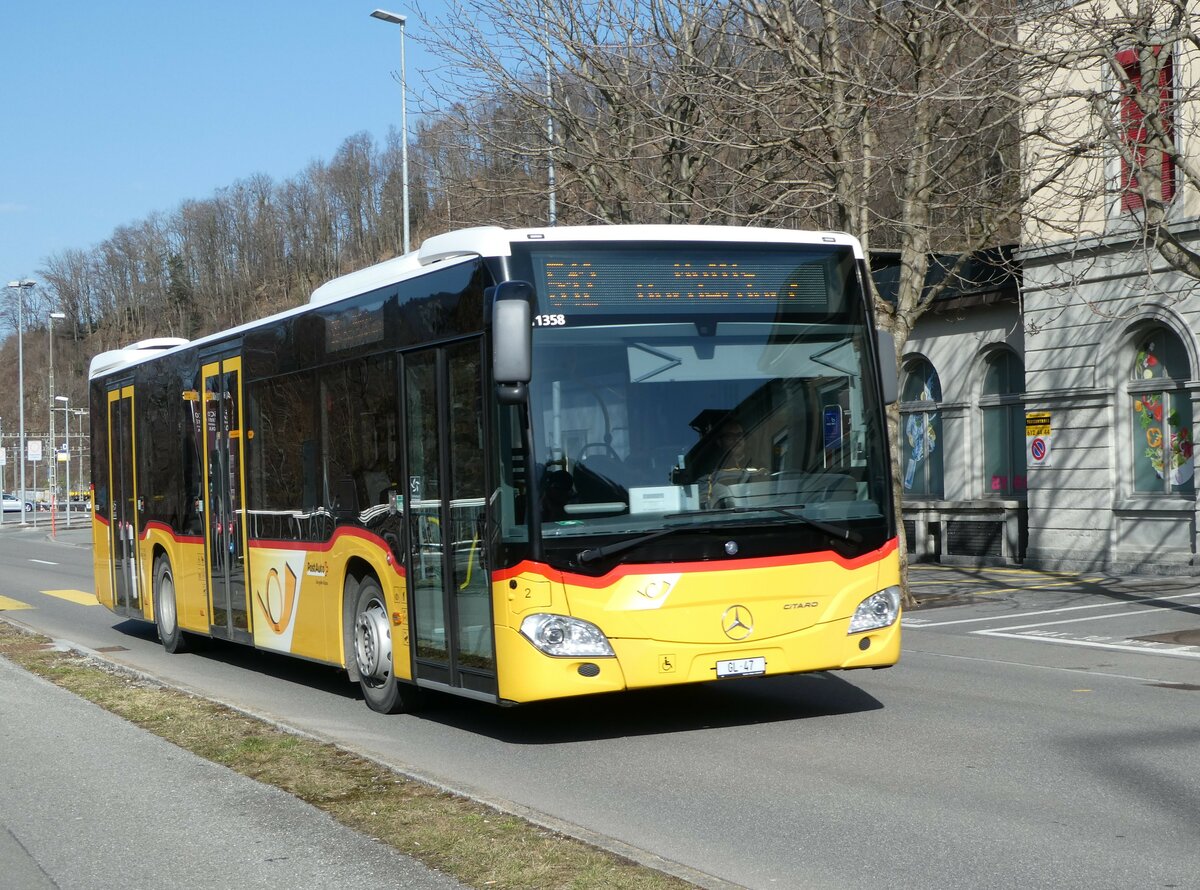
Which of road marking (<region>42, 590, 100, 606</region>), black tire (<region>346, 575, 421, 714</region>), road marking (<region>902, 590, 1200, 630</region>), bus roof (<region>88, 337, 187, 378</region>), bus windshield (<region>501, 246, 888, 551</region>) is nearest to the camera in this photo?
bus windshield (<region>501, 246, 888, 551</region>)

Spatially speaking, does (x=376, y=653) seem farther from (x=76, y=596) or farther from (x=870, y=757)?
(x=76, y=596)

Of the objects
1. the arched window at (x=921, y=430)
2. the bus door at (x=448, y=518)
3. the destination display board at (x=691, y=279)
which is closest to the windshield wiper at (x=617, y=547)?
the bus door at (x=448, y=518)

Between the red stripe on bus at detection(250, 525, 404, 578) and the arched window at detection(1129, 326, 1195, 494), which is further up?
the arched window at detection(1129, 326, 1195, 494)

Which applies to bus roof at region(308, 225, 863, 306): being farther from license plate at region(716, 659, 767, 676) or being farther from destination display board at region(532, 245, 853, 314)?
license plate at region(716, 659, 767, 676)

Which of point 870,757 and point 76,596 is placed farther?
point 76,596

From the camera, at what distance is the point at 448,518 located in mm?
9227

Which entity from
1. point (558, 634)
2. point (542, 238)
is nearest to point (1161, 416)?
point (542, 238)

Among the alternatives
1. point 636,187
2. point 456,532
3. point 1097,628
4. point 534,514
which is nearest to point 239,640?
point 456,532

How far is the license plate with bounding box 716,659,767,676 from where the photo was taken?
8.70 m

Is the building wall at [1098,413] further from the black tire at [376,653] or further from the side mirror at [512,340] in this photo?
the side mirror at [512,340]

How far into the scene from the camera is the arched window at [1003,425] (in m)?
25.1

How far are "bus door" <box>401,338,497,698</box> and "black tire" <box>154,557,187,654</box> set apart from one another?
249 inches

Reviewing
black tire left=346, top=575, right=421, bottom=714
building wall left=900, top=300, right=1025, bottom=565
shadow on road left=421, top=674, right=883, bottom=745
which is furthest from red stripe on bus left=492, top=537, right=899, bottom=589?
building wall left=900, top=300, right=1025, bottom=565

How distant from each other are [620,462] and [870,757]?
212 cm
